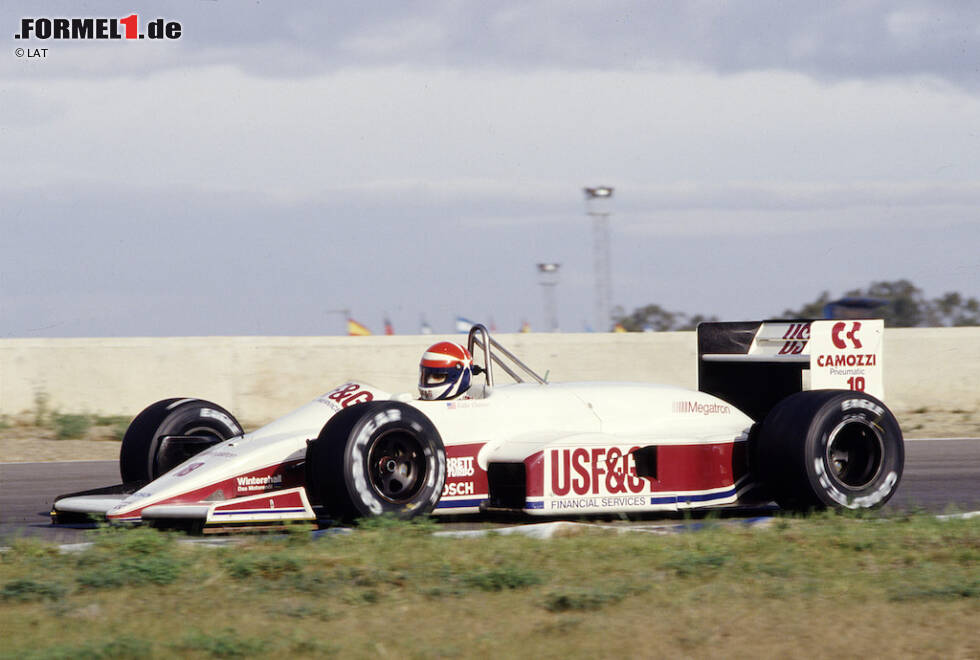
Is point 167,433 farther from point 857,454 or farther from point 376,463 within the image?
point 857,454

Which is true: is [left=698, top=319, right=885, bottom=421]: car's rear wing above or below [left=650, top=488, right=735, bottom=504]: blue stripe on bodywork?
above

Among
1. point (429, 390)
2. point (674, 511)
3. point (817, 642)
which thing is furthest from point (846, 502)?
point (817, 642)

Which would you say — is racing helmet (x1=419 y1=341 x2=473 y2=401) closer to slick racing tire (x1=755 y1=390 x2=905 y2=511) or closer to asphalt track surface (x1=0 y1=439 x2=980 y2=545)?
slick racing tire (x1=755 y1=390 x2=905 y2=511)

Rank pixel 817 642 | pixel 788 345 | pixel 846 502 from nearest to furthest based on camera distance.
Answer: pixel 817 642 < pixel 846 502 < pixel 788 345

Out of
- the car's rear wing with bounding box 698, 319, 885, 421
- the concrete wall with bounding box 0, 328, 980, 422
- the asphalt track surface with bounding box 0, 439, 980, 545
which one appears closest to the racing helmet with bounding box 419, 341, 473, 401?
the car's rear wing with bounding box 698, 319, 885, 421

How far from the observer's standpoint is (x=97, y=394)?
17.1m

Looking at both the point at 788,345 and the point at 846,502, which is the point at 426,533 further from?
the point at 788,345

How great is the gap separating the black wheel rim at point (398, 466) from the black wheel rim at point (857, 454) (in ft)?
9.33

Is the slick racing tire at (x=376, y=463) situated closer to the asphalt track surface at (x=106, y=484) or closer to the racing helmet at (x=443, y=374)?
the racing helmet at (x=443, y=374)

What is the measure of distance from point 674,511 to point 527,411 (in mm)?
1268

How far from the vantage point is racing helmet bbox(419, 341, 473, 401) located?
8672mm

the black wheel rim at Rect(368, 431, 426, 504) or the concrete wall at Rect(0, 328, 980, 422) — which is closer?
the black wheel rim at Rect(368, 431, 426, 504)

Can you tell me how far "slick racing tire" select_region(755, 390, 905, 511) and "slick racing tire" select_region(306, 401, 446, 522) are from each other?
2293 millimetres

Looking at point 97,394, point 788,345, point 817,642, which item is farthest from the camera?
point 97,394
